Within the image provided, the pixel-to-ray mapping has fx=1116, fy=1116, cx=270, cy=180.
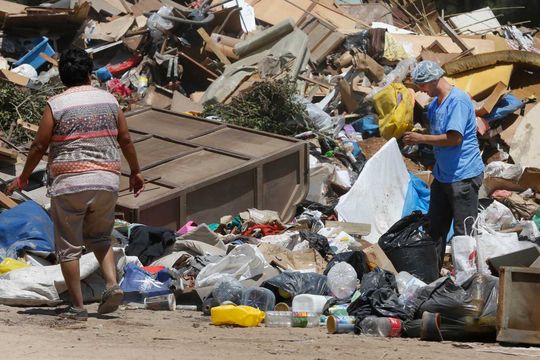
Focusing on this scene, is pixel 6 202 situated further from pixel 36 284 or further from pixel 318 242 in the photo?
pixel 318 242

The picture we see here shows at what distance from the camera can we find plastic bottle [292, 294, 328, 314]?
6.98 meters

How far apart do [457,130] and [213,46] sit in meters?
6.90

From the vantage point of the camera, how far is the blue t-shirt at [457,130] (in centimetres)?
779

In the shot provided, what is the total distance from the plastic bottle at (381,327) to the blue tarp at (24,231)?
8.63ft

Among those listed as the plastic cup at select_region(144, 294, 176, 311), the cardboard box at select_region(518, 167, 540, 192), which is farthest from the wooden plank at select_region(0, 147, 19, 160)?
the cardboard box at select_region(518, 167, 540, 192)

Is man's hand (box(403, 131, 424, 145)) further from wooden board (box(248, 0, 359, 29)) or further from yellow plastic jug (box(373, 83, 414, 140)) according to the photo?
wooden board (box(248, 0, 359, 29))

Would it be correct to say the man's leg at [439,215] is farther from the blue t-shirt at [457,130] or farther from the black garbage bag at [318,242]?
the black garbage bag at [318,242]

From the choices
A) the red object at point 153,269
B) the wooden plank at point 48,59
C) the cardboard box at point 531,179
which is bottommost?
the red object at point 153,269

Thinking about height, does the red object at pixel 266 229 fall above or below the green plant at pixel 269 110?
below

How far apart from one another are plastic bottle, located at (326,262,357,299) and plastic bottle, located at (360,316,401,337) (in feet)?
2.86

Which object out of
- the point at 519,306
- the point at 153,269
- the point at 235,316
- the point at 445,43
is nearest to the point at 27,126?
the point at 153,269

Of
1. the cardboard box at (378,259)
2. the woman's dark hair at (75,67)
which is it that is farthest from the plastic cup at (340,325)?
the woman's dark hair at (75,67)

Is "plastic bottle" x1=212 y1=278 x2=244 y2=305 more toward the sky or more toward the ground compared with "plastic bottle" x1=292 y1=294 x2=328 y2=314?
more toward the sky

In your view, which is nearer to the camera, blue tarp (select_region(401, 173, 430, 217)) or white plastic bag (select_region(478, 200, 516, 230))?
white plastic bag (select_region(478, 200, 516, 230))
